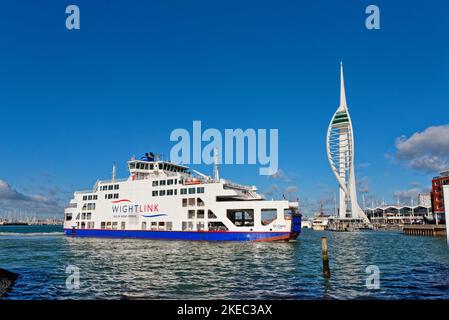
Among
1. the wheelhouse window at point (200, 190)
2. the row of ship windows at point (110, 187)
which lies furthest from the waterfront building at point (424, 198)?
the row of ship windows at point (110, 187)

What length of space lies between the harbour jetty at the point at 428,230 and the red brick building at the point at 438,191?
9.66 meters

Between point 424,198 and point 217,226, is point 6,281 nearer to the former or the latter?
point 217,226

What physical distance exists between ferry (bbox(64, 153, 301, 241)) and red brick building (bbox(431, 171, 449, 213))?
2468 inches

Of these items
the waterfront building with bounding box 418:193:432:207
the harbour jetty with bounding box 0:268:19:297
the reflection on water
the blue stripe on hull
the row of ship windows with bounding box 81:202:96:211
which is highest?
the waterfront building with bounding box 418:193:432:207

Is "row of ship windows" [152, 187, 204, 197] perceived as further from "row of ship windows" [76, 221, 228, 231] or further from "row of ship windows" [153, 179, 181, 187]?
"row of ship windows" [76, 221, 228, 231]

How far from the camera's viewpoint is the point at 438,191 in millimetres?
94312

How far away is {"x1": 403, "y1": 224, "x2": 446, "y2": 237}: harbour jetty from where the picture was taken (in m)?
76.7

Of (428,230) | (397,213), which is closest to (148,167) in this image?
(428,230)

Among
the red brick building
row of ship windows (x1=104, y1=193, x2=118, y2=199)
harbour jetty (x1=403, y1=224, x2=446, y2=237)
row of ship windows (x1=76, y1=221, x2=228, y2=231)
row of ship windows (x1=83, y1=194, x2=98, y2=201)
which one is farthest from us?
→ the red brick building

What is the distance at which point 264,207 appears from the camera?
149 feet

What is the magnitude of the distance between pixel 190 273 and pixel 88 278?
629 cm

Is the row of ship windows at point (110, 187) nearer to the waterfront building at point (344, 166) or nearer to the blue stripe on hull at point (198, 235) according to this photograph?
the blue stripe on hull at point (198, 235)

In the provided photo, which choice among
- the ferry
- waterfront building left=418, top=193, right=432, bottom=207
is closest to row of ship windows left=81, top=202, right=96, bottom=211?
the ferry
